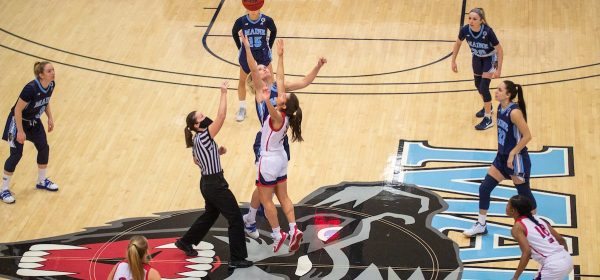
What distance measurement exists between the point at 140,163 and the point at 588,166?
533cm

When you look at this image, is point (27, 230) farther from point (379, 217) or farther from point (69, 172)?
point (379, 217)

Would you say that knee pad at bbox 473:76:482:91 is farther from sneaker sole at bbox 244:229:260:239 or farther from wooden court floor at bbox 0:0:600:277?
sneaker sole at bbox 244:229:260:239

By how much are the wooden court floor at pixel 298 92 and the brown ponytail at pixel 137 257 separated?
10.3 feet

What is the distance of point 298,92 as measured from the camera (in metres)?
13.4

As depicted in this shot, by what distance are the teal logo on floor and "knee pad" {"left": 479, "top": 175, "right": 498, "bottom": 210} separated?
1.29 ft

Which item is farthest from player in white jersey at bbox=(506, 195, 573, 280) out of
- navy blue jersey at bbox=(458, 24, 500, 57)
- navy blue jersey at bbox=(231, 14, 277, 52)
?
navy blue jersey at bbox=(231, 14, 277, 52)

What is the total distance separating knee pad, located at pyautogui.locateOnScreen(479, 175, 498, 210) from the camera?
32.0 ft

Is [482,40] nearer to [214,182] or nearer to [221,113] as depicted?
[221,113]

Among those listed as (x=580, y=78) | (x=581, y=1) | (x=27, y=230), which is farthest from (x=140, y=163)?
(x=581, y=1)

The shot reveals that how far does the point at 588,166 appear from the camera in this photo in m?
11.2

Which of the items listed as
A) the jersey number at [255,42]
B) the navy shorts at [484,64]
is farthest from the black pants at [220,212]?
the navy shorts at [484,64]

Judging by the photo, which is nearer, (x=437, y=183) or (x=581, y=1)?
(x=437, y=183)

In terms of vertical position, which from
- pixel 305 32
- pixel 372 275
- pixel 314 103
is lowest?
pixel 372 275

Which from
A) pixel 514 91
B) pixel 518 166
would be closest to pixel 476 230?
pixel 518 166
